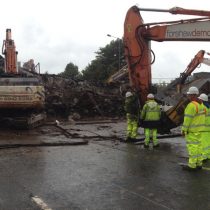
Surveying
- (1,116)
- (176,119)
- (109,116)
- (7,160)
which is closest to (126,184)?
(7,160)

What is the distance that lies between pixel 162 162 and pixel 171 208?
4.04 metres

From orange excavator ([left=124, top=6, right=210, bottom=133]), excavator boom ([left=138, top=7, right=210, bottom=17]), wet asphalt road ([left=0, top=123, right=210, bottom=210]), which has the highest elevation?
excavator boom ([left=138, top=7, right=210, bottom=17])

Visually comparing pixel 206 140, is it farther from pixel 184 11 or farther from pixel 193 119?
pixel 184 11

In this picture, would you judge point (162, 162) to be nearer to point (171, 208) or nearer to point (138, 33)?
point (171, 208)

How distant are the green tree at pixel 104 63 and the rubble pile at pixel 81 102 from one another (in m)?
41.3

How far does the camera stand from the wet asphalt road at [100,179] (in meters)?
7.05

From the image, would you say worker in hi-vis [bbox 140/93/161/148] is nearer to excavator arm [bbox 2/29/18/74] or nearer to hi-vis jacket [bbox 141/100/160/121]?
hi-vis jacket [bbox 141/100/160/121]

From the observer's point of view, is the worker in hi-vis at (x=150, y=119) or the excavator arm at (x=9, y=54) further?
the excavator arm at (x=9, y=54)

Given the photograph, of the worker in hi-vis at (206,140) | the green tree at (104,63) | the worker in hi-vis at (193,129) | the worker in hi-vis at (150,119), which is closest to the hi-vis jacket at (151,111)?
the worker in hi-vis at (150,119)

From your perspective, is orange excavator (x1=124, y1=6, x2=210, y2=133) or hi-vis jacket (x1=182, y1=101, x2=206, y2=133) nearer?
hi-vis jacket (x1=182, y1=101, x2=206, y2=133)

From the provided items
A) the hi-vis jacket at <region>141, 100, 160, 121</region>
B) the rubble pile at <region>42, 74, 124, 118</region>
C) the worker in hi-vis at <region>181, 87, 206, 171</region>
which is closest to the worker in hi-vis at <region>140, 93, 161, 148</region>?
the hi-vis jacket at <region>141, 100, 160, 121</region>

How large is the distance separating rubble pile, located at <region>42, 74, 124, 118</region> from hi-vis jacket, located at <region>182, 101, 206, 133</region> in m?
13.5

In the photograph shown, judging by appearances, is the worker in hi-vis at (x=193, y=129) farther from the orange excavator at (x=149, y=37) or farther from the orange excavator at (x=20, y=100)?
the orange excavator at (x=20, y=100)

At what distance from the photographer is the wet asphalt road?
705 cm
